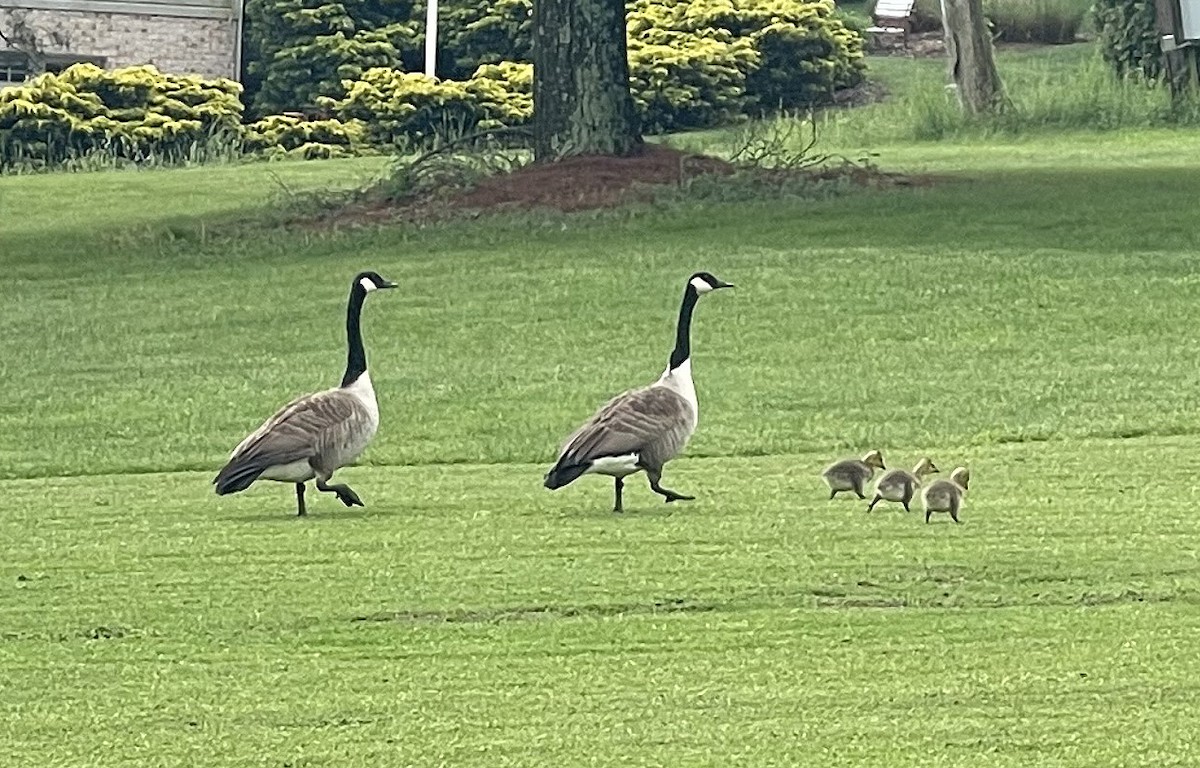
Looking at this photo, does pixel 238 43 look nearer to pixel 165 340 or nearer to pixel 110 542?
pixel 165 340

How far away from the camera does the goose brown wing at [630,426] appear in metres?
13.5

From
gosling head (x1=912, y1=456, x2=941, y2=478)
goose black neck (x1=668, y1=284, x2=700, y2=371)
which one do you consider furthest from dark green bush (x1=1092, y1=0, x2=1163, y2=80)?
goose black neck (x1=668, y1=284, x2=700, y2=371)

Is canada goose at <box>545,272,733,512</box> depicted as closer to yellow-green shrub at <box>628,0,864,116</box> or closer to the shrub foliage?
the shrub foliage

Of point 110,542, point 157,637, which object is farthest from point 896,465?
point 157,637

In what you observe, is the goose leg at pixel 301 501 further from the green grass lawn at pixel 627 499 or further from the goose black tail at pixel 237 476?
the goose black tail at pixel 237 476

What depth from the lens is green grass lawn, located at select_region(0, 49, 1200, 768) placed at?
30.6 ft

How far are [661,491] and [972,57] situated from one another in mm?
27130

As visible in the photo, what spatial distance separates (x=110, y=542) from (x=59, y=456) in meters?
Answer: 4.76

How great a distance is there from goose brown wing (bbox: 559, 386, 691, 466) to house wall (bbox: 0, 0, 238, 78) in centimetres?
3518

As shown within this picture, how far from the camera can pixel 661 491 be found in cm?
1439

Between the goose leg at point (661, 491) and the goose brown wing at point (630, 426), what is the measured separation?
0.28 metres

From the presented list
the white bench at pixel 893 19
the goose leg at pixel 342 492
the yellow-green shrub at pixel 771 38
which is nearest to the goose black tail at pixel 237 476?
the goose leg at pixel 342 492

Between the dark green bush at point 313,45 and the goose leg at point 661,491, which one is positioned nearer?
the goose leg at point 661,491

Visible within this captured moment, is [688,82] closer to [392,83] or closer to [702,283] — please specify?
[392,83]
